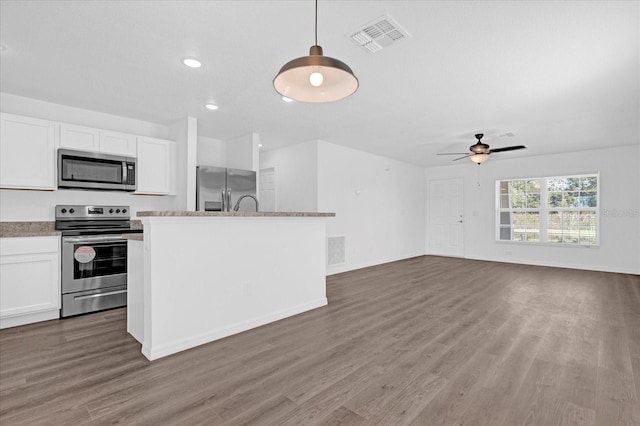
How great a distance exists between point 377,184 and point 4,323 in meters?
6.39

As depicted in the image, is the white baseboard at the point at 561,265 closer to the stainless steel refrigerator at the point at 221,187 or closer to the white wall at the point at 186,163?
the stainless steel refrigerator at the point at 221,187

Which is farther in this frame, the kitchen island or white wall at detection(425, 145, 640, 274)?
white wall at detection(425, 145, 640, 274)

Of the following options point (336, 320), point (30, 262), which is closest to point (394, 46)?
point (336, 320)

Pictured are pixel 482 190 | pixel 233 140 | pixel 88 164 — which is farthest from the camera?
pixel 482 190

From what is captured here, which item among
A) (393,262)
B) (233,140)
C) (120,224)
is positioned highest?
(233,140)

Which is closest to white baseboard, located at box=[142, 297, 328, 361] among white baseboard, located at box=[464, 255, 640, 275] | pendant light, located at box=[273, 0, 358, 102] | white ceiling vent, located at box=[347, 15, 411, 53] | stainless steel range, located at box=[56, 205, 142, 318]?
stainless steel range, located at box=[56, 205, 142, 318]

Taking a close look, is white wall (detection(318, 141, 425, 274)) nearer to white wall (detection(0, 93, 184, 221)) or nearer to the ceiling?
the ceiling

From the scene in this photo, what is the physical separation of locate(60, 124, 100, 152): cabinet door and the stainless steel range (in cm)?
81

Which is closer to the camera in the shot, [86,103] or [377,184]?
[86,103]

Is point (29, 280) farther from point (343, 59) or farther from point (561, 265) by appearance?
point (561, 265)

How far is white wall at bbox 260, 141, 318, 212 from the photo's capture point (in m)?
5.98

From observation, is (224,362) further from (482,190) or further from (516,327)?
(482,190)

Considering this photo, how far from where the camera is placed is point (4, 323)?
10.6 feet

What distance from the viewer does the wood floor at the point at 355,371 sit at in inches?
71.7
